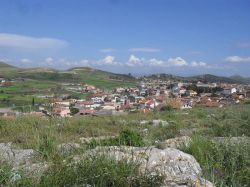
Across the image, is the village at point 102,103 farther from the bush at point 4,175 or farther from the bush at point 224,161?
the bush at point 224,161

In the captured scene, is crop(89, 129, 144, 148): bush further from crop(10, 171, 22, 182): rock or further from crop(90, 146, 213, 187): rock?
crop(10, 171, 22, 182): rock

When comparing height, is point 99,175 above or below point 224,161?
Answer: above

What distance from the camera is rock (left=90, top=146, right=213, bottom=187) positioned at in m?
4.06

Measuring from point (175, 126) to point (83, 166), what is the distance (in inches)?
358

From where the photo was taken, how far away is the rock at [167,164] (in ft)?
13.3

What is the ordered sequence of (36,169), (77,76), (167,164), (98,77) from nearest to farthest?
1. (36,169)
2. (167,164)
3. (77,76)
4. (98,77)

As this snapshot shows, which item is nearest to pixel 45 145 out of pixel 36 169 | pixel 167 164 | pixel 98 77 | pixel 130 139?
pixel 36 169

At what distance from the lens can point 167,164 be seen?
16.4 feet

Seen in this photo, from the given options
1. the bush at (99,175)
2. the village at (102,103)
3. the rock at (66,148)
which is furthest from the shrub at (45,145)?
the bush at (99,175)

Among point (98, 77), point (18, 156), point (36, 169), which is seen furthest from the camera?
point (98, 77)

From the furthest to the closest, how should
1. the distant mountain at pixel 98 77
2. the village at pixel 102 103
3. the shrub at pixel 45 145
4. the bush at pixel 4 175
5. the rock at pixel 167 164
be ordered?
the distant mountain at pixel 98 77 → the village at pixel 102 103 → the shrub at pixel 45 145 → the rock at pixel 167 164 → the bush at pixel 4 175

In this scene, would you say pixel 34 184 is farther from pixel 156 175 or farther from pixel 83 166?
pixel 156 175

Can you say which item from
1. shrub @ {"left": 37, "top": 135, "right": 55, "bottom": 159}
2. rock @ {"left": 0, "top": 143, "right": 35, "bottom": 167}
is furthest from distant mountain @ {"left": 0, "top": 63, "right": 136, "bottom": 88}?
shrub @ {"left": 37, "top": 135, "right": 55, "bottom": 159}

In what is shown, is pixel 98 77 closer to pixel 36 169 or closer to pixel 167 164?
pixel 167 164
